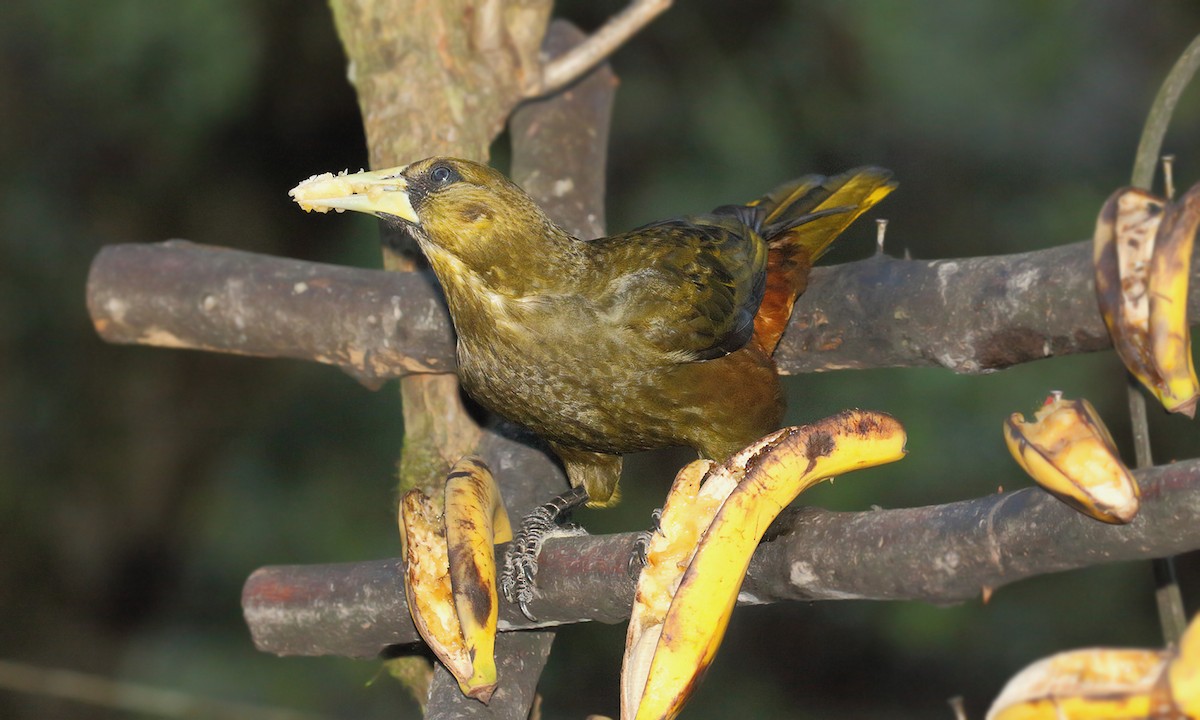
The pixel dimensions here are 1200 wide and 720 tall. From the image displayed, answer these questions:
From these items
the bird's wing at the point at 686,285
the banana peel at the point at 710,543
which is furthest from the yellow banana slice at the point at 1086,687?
the bird's wing at the point at 686,285

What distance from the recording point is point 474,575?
236cm

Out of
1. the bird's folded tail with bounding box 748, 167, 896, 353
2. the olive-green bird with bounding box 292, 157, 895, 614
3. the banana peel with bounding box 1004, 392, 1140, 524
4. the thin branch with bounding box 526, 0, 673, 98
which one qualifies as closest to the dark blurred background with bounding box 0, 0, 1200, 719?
the thin branch with bounding box 526, 0, 673, 98

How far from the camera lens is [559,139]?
13.3 feet

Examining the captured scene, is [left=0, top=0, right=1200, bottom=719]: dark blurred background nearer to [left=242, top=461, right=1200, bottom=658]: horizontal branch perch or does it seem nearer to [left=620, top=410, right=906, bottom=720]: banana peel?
[left=242, top=461, right=1200, bottom=658]: horizontal branch perch

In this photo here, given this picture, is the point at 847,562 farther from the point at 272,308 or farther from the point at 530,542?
the point at 272,308

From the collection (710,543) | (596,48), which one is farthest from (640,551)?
(596,48)

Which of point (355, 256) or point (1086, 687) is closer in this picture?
point (1086, 687)

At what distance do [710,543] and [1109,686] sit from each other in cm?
65

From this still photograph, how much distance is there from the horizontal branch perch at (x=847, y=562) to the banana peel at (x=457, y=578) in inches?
5.2

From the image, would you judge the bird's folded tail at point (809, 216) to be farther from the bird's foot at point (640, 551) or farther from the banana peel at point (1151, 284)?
the banana peel at point (1151, 284)

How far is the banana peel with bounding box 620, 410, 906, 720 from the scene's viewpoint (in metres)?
1.93

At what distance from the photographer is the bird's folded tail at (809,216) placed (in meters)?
3.18

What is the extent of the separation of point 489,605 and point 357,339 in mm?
1227

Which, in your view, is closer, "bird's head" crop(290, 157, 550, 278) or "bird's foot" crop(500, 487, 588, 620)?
"bird's foot" crop(500, 487, 588, 620)
